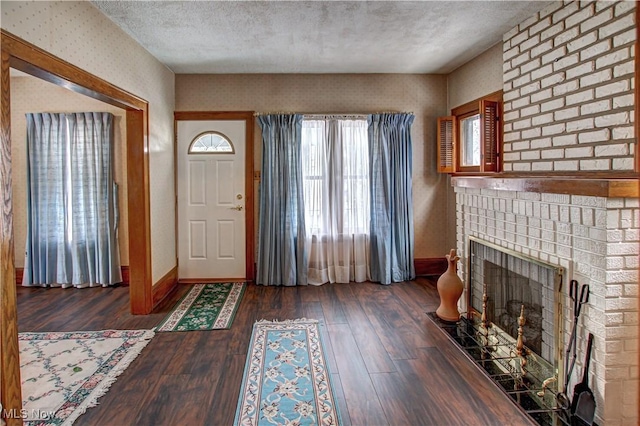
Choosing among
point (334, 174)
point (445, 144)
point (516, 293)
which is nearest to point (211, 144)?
point (334, 174)

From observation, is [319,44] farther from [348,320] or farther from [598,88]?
[348,320]

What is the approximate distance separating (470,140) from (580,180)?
2.71 meters

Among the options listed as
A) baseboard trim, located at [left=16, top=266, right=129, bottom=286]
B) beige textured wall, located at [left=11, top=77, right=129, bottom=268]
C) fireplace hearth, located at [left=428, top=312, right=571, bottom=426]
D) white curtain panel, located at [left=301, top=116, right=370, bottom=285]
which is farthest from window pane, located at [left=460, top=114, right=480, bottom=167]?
baseboard trim, located at [left=16, top=266, right=129, bottom=286]

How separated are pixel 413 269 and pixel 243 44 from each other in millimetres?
3233

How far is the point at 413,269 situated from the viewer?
4945 millimetres

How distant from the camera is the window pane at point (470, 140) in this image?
4457mm

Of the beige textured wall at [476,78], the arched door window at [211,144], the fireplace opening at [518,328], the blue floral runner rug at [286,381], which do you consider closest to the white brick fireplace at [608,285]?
the fireplace opening at [518,328]

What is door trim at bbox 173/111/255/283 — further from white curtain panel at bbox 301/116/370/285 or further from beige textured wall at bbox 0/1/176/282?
white curtain panel at bbox 301/116/370/285

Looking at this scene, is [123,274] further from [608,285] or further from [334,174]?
[608,285]

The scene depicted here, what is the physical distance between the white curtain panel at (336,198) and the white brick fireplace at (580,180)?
1.51 metres

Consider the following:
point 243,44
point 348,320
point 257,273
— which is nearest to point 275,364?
point 348,320

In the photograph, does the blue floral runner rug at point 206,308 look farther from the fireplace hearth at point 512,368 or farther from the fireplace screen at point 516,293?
the fireplace screen at point 516,293

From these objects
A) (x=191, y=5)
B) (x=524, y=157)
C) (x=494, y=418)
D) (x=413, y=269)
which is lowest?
(x=494, y=418)

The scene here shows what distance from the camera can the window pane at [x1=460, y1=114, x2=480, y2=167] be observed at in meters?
4.46
